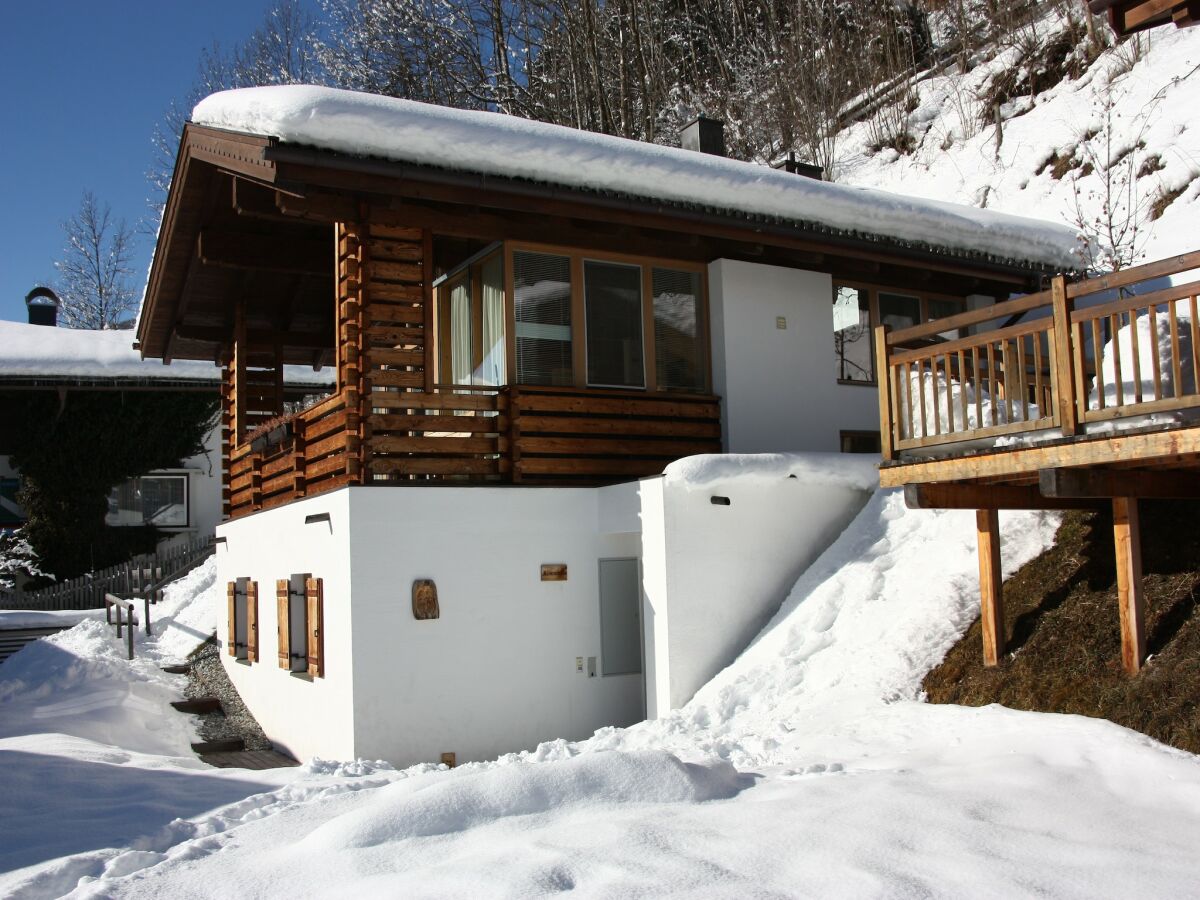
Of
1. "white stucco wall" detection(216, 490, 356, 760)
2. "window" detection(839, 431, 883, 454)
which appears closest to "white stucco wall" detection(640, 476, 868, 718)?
"window" detection(839, 431, 883, 454)

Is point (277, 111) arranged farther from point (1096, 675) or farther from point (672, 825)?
point (1096, 675)

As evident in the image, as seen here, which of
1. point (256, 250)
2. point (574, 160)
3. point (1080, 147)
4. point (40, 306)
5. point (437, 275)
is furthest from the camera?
point (40, 306)

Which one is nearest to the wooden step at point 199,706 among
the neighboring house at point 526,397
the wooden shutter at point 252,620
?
the wooden shutter at point 252,620

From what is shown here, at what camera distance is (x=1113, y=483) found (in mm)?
7004

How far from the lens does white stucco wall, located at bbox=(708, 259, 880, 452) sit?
12000mm

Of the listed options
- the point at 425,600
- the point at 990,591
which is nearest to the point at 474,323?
the point at 425,600

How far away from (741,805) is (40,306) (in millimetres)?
32363

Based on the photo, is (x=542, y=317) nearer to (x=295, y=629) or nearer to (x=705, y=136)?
(x=295, y=629)

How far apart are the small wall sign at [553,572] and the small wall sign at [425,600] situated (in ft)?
3.61

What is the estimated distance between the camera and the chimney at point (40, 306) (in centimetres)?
3250

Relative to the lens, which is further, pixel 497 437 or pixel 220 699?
pixel 220 699

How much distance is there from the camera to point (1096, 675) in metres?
7.31

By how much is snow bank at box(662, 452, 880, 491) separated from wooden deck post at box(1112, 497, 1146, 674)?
3.27m

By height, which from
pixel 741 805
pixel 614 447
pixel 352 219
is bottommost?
pixel 741 805
